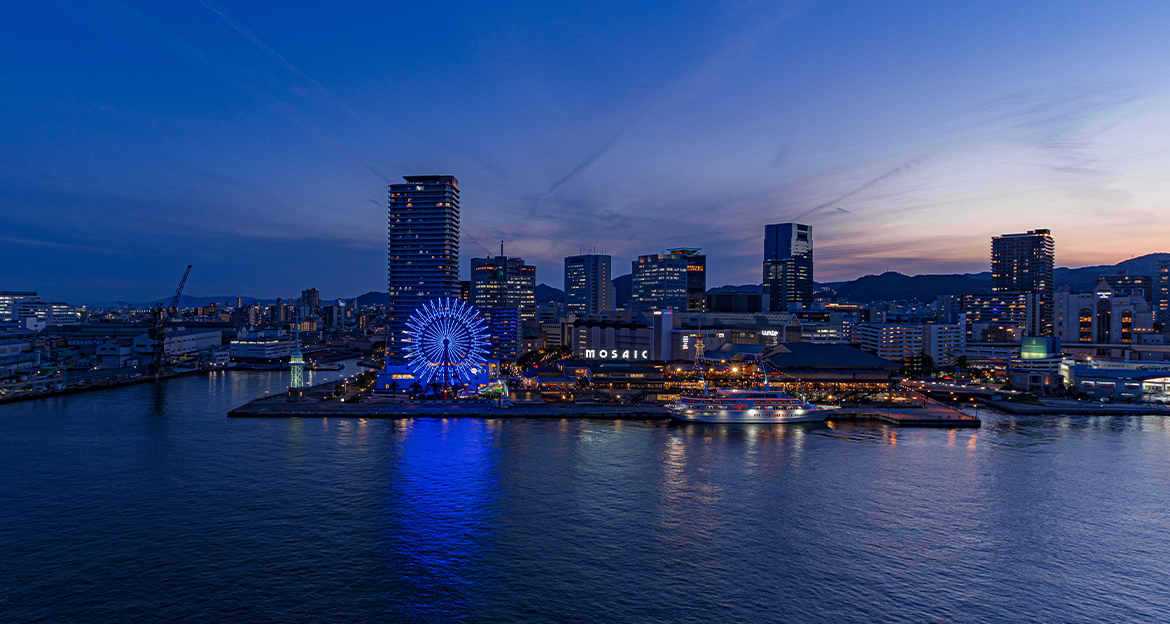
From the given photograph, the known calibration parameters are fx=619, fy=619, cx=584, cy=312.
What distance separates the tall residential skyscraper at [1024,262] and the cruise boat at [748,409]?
148023 millimetres

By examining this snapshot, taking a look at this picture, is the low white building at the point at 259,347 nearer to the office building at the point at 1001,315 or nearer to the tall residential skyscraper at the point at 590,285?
the tall residential skyscraper at the point at 590,285

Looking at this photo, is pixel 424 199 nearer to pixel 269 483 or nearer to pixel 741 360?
pixel 741 360

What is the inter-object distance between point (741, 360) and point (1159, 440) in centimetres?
3912

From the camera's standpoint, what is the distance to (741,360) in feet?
242

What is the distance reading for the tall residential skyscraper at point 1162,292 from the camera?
138m

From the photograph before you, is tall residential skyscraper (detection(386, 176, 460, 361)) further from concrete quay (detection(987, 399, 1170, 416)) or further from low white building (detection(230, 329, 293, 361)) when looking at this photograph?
concrete quay (detection(987, 399, 1170, 416))

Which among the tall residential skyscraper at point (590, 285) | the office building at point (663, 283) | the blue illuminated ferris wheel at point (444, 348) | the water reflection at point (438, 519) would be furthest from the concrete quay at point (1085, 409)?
the tall residential skyscraper at point (590, 285)

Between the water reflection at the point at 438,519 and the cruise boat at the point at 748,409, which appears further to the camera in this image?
the cruise boat at the point at 748,409

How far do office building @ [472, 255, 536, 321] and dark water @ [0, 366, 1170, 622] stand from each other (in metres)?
116

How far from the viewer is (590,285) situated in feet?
582

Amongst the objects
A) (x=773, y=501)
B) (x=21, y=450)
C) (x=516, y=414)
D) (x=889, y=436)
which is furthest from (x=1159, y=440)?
(x=21, y=450)

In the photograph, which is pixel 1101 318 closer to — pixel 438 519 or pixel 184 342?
pixel 438 519

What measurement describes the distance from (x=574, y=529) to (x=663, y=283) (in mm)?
141082

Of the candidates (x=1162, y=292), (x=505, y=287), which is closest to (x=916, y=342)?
→ (x=505, y=287)
